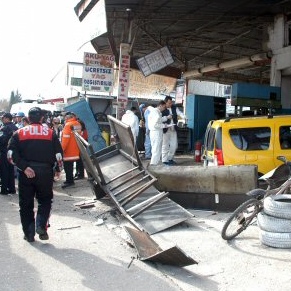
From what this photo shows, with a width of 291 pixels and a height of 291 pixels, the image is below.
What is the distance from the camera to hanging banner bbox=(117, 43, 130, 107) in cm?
1390

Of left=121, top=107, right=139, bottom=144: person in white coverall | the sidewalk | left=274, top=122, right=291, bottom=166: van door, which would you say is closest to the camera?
the sidewalk

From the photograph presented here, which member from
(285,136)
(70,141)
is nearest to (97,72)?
(70,141)

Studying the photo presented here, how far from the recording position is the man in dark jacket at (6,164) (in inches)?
371

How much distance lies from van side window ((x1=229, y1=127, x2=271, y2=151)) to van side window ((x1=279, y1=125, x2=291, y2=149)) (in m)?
0.22

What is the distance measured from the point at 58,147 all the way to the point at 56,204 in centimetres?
300

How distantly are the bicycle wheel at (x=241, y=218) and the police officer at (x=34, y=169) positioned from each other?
2412 millimetres

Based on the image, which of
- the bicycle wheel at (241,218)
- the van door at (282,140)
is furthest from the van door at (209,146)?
the bicycle wheel at (241,218)

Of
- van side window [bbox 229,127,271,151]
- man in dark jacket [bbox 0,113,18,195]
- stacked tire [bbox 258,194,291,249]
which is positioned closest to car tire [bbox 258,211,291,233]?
stacked tire [bbox 258,194,291,249]

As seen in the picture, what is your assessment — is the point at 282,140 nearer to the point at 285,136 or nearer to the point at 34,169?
the point at 285,136

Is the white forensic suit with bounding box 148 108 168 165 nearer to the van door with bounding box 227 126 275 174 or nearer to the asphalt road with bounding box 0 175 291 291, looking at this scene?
the van door with bounding box 227 126 275 174

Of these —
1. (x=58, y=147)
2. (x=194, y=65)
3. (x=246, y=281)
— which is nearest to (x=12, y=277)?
(x=58, y=147)

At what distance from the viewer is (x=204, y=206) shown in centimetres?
768

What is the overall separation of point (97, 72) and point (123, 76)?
0.86 m

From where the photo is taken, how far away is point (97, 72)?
14.1m
